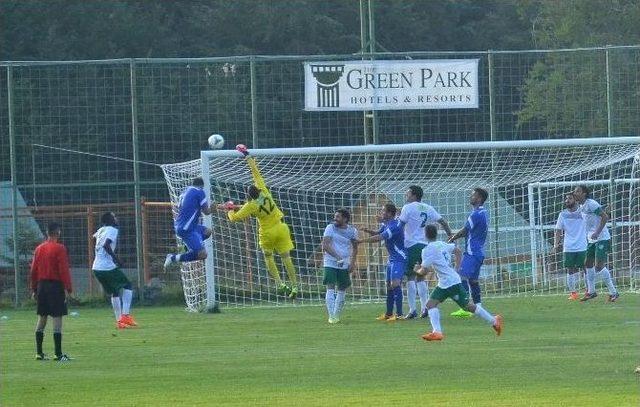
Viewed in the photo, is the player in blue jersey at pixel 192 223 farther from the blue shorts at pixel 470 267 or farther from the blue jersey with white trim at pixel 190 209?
the blue shorts at pixel 470 267

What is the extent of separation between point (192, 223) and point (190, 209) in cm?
24

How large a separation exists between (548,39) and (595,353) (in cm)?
4135

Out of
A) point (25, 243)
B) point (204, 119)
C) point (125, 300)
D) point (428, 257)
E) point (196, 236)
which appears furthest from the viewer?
point (204, 119)

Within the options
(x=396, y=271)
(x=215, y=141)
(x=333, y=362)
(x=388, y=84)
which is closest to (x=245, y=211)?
(x=215, y=141)

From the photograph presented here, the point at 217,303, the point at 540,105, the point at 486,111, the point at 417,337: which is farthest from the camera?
the point at 540,105

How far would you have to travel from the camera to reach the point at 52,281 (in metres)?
17.6

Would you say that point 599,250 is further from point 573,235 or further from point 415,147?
point 415,147

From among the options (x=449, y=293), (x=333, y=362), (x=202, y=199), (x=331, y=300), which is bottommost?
(x=333, y=362)

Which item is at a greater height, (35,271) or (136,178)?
(136,178)

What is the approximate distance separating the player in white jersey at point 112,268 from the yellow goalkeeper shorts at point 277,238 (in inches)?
118

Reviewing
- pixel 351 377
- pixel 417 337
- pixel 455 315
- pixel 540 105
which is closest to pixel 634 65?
pixel 540 105

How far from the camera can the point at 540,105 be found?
116 feet

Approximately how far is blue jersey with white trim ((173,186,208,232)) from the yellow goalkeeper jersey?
547 mm

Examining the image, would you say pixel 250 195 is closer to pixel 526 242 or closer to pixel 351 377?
pixel 526 242
